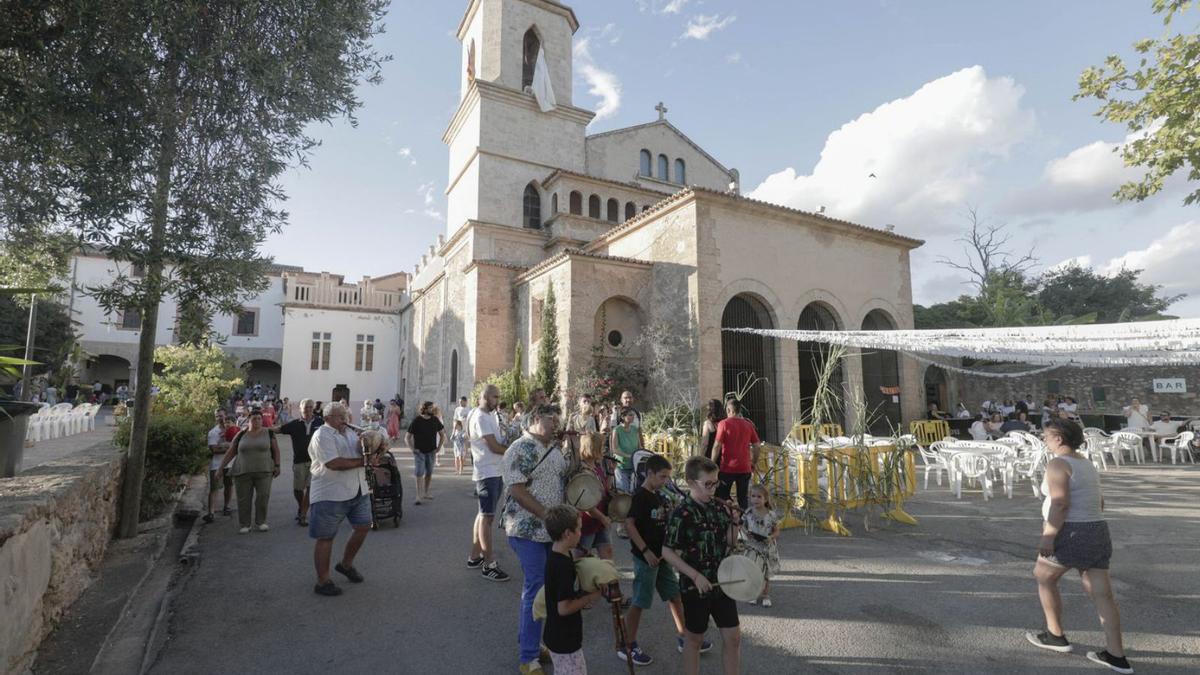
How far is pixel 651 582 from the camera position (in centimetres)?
347

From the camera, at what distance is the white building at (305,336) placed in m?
26.0

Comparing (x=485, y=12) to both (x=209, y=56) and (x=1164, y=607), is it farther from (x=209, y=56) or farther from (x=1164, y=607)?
(x=1164, y=607)

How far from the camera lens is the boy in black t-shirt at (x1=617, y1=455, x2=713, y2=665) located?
11.2 feet

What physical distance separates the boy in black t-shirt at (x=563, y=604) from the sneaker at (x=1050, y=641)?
3.10 metres

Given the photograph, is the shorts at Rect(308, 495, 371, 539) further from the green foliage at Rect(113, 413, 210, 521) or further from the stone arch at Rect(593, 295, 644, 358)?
the stone arch at Rect(593, 295, 644, 358)

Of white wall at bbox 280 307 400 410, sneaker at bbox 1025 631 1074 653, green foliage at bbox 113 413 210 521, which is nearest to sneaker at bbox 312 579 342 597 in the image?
green foliage at bbox 113 413 210 521

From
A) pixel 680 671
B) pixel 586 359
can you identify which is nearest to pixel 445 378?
pixel 586 359

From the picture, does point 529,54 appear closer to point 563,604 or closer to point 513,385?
point 513,385

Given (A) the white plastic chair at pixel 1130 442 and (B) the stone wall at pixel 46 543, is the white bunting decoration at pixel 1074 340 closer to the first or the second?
(A) the white plastic chair at pixel 1130 442

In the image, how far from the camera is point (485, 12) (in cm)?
2077

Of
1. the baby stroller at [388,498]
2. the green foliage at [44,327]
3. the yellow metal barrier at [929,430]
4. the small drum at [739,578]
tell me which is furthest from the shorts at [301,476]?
the green foliage at [44,327]

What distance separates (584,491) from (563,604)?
3.18 ft

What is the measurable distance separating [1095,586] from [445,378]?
19.6 metres

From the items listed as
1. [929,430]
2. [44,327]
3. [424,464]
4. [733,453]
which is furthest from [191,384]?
[929,430]
